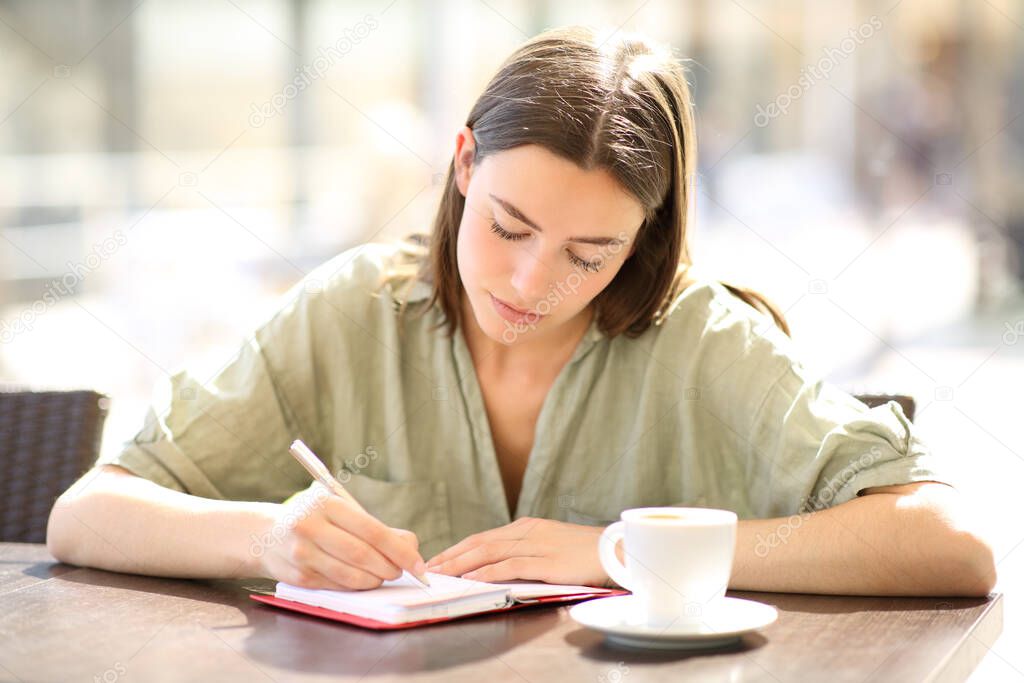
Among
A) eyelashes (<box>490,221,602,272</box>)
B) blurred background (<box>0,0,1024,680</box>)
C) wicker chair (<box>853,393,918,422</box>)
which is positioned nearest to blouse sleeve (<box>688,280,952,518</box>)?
wicker chair (<box>853,393,918,422</box>)

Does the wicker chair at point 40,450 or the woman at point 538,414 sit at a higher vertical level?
the woman at point 538,414

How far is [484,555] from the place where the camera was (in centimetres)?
121

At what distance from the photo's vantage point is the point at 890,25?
10.4 metres

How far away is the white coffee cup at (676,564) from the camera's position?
100 centimetres

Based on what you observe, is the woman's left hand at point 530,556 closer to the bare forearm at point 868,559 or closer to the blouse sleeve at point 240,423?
the bare forearm at point 868,559

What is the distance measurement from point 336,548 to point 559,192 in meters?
0.45

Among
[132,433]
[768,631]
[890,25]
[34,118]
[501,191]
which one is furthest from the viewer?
[890,25]

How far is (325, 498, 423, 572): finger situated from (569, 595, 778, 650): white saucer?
0.51 feet

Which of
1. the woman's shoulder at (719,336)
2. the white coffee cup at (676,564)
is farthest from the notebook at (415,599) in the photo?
the woman's shoulder at (719,336)

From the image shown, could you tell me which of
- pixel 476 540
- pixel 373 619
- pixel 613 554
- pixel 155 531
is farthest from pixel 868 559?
pixel 155 531

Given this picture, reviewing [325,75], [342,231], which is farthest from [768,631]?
[325,75]

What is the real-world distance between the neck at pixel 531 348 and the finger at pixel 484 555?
0.41 meters

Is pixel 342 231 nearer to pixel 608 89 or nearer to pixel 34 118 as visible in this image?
pixel 34 118

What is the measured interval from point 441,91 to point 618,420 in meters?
4.99
